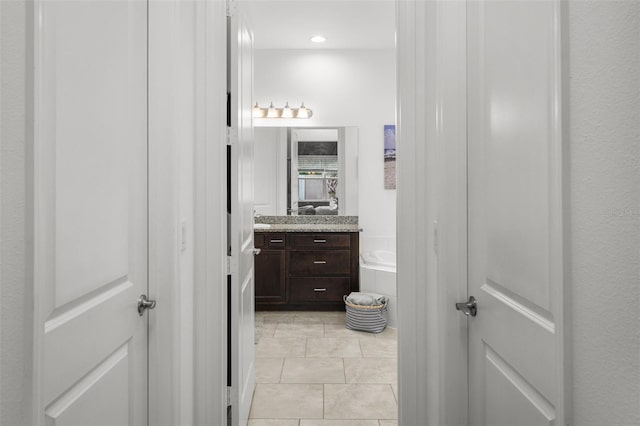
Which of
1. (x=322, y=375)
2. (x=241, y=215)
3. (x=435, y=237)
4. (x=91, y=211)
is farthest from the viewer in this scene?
(x=322, y=375)

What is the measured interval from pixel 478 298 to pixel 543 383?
43 cm

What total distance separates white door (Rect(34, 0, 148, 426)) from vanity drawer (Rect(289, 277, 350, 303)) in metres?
2.84

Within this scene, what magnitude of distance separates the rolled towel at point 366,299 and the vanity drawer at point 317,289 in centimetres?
39

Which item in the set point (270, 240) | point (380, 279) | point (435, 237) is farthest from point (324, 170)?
point (435, 237)

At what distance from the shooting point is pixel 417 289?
1619 millimetres

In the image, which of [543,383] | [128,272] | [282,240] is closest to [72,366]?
[128,272]

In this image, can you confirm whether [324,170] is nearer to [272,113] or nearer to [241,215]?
[272,113]

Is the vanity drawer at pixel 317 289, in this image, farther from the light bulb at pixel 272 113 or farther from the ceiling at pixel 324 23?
the ceiling at pixel 324 23

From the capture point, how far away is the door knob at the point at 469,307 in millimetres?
1378

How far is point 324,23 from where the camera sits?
3.96 m

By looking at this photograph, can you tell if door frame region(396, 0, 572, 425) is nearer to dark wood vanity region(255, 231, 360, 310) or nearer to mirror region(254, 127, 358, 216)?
dark wood vanity region(255, 231, 360, 310)

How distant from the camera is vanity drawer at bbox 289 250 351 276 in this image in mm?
4203

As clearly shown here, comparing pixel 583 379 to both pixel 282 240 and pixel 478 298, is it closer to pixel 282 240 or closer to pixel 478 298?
pixel 478 298

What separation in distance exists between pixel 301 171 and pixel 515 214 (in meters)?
3.72
